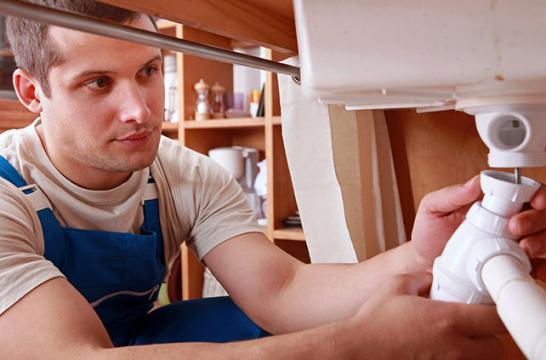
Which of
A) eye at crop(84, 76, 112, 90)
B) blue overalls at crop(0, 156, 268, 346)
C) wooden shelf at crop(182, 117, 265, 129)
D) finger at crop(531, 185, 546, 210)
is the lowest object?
blue overalls at crop(0, 156, 268, 346)

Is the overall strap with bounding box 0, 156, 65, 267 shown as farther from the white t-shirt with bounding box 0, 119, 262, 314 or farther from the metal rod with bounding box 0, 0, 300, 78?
the metal rod with bounding box 0, 0, 300, 78

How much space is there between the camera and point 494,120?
1.44ft

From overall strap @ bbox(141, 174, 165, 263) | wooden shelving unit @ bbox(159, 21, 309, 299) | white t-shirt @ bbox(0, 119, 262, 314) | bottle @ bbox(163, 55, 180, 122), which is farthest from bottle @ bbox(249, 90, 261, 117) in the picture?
overall strap @ bbox(141, 174, 165, 263)

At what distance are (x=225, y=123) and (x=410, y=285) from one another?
1.36 m

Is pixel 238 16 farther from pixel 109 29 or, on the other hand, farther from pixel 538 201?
pixel 538 201

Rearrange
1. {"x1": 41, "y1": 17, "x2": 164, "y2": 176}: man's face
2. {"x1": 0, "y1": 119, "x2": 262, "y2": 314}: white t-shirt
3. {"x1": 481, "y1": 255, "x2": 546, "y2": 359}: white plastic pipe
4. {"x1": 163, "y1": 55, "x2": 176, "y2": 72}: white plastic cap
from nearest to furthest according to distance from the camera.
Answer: {"x1": 481, "y1": 255, "x2": 546, "y2": 359}: white plastic pipe → {"x1": 0, "y1": 119, "x2": 262, "y2": 314}: white t-shirt → {"x1": 41, "y1": 17, "x2": 164, "y2": 176}: man's face → {"x1": 163, "y1": 55, "x2": 176, "y2": 72}: white plastic cap

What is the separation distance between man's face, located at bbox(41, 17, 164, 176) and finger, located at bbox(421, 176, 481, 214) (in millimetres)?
439

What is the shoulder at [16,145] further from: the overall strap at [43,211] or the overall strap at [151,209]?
the overall strap at [151,209]

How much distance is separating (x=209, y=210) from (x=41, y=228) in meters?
0.29

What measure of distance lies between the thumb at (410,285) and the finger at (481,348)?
7cm

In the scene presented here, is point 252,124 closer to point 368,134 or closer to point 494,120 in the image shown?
point 368,134

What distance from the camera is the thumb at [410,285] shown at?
1.60 ft

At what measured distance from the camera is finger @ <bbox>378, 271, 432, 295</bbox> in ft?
1.60

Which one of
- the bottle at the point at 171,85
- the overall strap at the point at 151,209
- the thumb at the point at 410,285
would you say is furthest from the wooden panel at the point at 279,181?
the thumb at the point at 410,285
